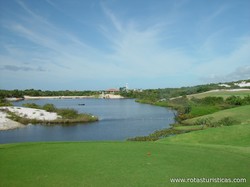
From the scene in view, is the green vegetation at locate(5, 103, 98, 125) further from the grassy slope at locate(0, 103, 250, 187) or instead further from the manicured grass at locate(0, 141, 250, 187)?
the manicured grass at locate(0, 141, 250, 187)

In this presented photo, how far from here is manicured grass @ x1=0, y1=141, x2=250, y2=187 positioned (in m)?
7.10

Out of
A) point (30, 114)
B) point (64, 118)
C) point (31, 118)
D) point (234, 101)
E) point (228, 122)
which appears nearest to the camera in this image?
point (228, 122)

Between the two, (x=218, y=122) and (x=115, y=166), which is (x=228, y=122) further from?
(x=115, y=166)

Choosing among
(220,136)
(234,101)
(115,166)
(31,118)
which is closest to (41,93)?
(31,118)

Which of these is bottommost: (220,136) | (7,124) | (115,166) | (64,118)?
(7,124)

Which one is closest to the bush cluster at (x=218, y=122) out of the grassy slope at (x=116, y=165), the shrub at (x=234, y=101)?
the shrub at (x=234, y=101)

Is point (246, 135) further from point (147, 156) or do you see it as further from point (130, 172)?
point (130, 172)

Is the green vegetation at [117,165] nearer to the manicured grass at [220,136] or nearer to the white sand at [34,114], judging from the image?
the manicured grass at [220,136]

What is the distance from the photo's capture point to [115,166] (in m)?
8.38

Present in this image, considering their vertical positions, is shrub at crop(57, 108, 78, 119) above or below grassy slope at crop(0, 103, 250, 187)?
below

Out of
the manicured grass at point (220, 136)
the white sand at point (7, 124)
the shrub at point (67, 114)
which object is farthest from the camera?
the shrub at point (67, 114)

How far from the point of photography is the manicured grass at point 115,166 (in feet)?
23.3

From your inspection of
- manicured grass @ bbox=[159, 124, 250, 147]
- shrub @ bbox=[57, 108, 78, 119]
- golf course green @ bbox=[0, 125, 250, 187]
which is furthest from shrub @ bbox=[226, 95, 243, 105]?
golf course green @ bbox=[0, 125, 250, 187]

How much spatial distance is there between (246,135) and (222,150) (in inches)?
291
